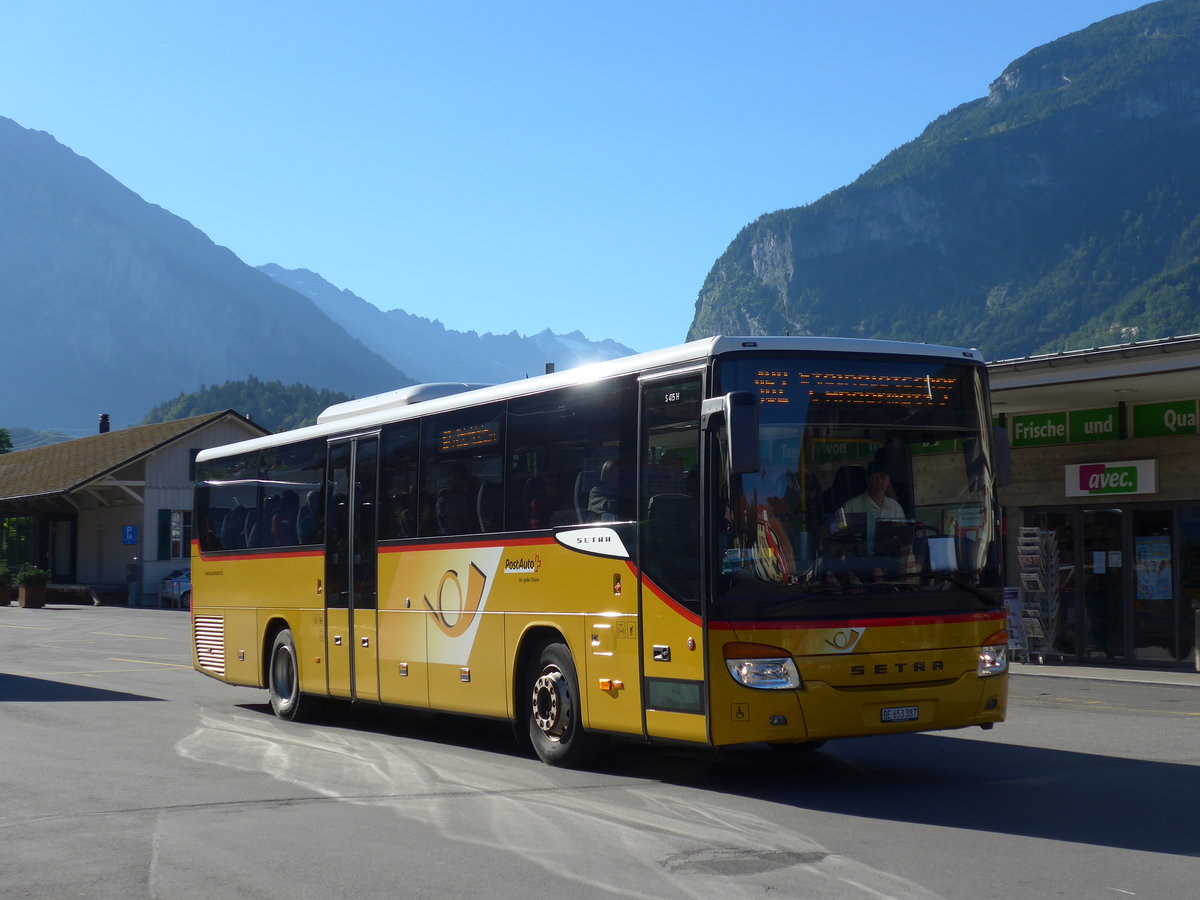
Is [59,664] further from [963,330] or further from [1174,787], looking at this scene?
[963,330]

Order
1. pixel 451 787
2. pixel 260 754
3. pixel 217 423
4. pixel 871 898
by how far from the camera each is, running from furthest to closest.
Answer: pixel 217 423
pixel 260 754
pixel 451 787
pixel 871 898

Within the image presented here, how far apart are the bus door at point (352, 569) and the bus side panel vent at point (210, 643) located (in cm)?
331

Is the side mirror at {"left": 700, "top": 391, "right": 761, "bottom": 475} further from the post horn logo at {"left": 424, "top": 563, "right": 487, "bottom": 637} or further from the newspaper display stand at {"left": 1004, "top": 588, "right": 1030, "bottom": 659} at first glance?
the newspaper display stand at {"left": 1004, "top": 588, "right": 1030, "bottom": 659}

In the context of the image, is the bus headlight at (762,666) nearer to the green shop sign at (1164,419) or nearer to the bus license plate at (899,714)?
the bus license plate at (899,714)

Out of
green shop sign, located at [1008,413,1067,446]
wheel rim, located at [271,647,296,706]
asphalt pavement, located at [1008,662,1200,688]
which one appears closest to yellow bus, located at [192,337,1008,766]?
wheel rim, located at [271,647,296,706]

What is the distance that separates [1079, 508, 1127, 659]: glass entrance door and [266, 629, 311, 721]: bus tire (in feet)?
45.3

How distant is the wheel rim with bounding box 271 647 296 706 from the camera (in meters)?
15.9

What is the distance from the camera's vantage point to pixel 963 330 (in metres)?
188

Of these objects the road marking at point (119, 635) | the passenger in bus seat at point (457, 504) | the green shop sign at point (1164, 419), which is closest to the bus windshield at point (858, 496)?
the passenger in bus seat at point (457, 504)

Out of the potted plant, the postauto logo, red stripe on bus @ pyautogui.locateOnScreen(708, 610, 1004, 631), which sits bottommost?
the potted plant

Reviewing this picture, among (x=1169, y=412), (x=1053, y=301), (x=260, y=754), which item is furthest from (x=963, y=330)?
(x=260, y=754)

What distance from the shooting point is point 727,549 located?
371 inches

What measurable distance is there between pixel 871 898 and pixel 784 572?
3.11 meters

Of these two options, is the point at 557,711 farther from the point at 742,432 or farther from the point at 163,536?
the point at 163,536
